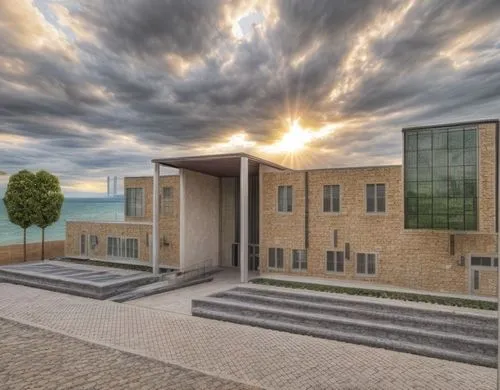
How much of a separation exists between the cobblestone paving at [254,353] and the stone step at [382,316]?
212 centimetres

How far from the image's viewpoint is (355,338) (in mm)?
13820

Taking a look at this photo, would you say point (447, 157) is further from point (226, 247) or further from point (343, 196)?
point (226, 247)

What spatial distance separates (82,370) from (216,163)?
1550 cm

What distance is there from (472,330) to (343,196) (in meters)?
10.7

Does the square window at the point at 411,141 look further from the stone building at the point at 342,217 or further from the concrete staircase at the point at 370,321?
the concrete staircase at the point at 370,321

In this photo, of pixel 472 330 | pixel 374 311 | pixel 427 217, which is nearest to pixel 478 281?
pixel 427 217

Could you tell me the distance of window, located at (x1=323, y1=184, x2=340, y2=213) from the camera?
22.9 metres

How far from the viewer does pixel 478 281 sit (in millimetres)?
18719

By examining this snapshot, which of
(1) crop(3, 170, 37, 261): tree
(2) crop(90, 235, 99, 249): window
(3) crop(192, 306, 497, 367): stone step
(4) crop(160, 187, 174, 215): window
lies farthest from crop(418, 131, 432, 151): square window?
(1) crop(3, 170, 37, 261): tree

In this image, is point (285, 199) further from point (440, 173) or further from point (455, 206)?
point (455, 206)

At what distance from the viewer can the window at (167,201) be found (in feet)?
92.0

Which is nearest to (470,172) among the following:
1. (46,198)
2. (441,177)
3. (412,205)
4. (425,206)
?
(441,177)

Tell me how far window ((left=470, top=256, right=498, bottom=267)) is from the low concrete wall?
119ft

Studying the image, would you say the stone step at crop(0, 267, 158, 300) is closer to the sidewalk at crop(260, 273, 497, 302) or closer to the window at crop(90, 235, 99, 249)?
the window at crop(90, 235, 99, 249)
